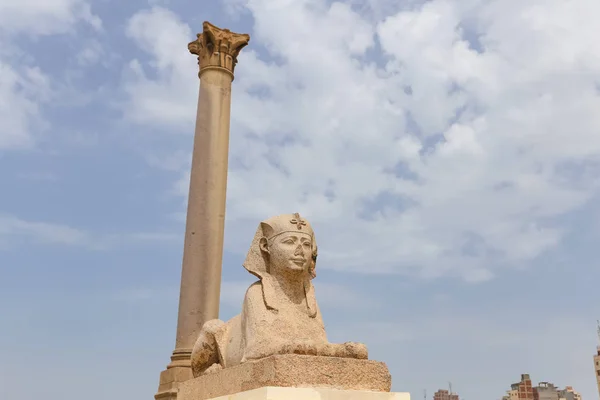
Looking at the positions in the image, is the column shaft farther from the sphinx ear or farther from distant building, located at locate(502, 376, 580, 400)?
distant building, located at locate(502, 376, 580, 400)

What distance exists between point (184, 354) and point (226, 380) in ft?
23.0

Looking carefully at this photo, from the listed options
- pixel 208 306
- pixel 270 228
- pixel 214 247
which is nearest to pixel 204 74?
pixel 214 247

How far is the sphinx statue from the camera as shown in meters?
5.61

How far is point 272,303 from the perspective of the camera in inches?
225

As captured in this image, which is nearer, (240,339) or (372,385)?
(372,385)

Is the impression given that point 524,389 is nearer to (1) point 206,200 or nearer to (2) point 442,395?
(2) point 442,395

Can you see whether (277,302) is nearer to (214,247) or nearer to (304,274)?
(304,274)

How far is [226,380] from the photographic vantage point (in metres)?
5.42

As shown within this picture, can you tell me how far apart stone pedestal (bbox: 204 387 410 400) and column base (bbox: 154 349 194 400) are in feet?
22.8

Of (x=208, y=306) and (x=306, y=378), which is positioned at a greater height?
(x=208, y=306)

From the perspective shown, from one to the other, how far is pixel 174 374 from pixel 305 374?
25.1 feet

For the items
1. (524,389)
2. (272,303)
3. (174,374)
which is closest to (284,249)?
(272,303)

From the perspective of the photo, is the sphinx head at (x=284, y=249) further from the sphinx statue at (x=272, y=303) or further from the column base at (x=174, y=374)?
the column base at (x=174, y=374)

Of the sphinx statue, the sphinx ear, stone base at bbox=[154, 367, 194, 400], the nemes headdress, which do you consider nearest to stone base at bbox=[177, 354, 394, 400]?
the sphinx statue
